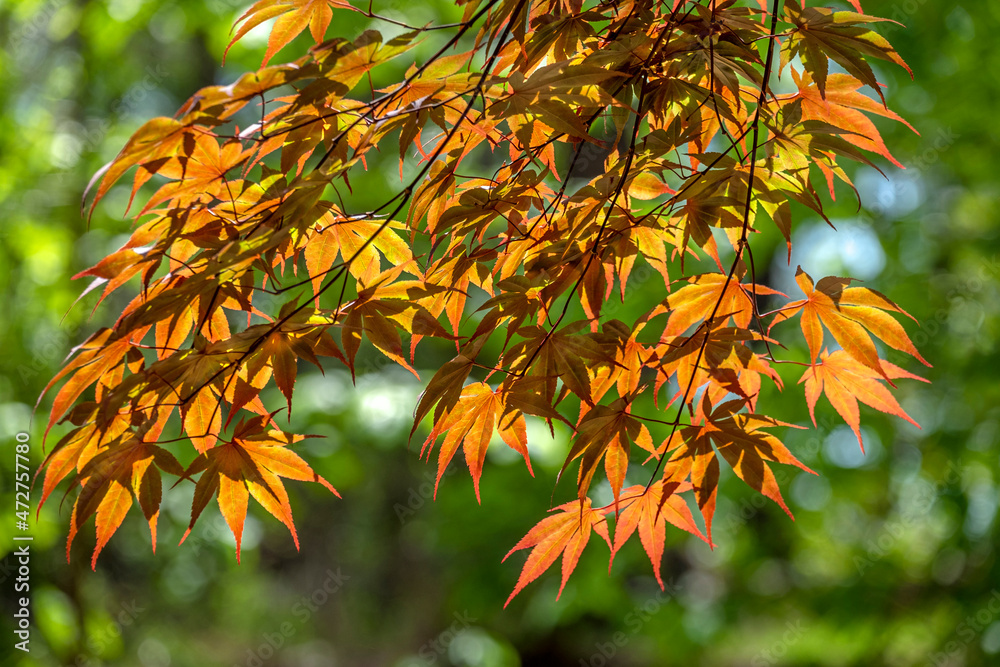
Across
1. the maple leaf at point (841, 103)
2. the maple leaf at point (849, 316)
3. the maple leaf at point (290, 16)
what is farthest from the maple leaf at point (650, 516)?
the maple leaf at point (290, 16)

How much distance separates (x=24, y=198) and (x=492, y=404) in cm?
347

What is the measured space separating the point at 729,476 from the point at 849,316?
205 centimetres

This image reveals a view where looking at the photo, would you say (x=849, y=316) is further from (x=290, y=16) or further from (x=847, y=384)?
(x=290, y=16)

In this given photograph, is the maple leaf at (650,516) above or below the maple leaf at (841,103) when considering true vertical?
below

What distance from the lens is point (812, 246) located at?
10.7 feet

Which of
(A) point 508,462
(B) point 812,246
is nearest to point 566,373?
(A) point 508,462

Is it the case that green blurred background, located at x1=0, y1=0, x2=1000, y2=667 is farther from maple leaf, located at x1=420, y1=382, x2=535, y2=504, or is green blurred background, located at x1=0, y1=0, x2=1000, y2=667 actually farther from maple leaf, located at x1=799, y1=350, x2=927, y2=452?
maple leaf, located at x1=420, y1=382, x2=535, y2=504

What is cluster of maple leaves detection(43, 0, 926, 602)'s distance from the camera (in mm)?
716

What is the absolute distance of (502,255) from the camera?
90 cm

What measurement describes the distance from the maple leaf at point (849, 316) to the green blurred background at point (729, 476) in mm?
1884

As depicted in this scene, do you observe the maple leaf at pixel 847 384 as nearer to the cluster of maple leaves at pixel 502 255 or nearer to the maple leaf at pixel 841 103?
the cluster of maple leaves at pixel 502 255

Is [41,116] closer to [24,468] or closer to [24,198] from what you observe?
[24,198]

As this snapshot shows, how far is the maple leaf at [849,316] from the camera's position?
804 millimetres

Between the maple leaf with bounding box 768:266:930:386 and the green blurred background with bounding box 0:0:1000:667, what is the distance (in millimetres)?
1884
